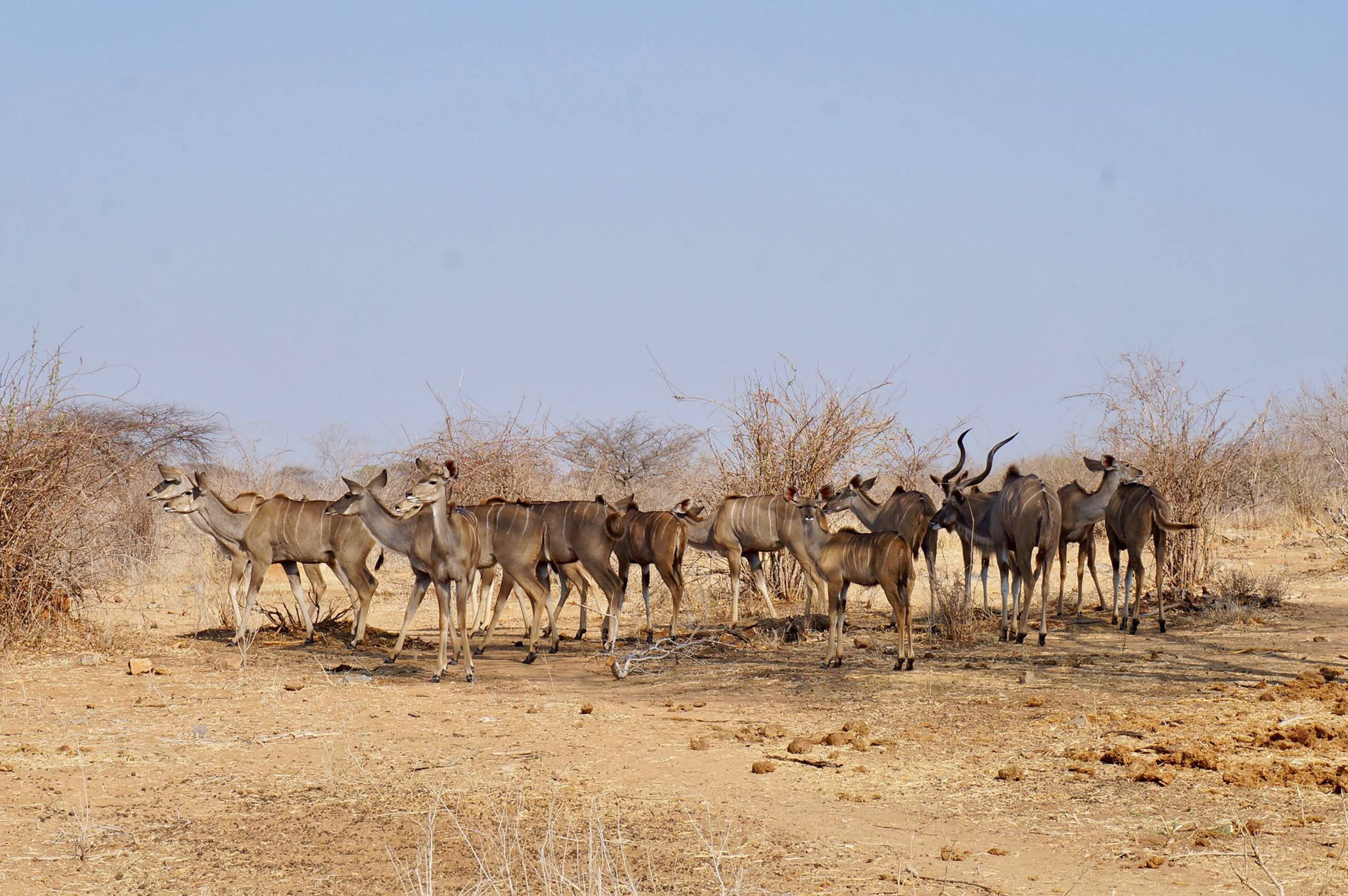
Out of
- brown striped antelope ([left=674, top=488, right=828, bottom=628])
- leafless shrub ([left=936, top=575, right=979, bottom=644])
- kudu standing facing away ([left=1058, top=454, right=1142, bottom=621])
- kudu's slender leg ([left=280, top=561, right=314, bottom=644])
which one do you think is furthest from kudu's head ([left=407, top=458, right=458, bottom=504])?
kudu standing facing away ([left=1058, top=454, right=1142, bottom=621])

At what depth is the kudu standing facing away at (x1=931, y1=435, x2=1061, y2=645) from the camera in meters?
12.3

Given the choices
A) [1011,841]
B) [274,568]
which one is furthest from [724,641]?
[274,568]

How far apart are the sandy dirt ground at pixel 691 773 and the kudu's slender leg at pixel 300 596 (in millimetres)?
1022

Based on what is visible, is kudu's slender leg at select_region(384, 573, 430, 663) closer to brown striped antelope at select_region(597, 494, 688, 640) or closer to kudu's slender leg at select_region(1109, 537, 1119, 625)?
brown striped antelope at select_region(597, 494, 688, 640)

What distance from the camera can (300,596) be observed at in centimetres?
1264

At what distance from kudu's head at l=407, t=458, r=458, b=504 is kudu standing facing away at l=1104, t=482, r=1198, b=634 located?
6453 mm

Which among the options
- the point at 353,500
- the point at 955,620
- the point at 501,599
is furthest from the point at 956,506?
the point at 353,500

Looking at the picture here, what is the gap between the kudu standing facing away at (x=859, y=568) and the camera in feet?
34.2

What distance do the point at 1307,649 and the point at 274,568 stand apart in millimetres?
16110

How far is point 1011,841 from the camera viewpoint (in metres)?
5.86

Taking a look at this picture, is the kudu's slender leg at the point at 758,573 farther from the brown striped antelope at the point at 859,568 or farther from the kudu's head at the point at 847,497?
the brown striped antelope at the point at 859,568

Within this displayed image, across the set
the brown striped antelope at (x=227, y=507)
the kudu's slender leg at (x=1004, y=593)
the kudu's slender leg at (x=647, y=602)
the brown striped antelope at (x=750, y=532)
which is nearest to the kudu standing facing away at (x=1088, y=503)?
the kudu's slender leg at (x=1004, y=593)

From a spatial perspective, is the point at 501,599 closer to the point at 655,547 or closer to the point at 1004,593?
the point at 655,547

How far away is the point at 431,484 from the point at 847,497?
4.64 m
